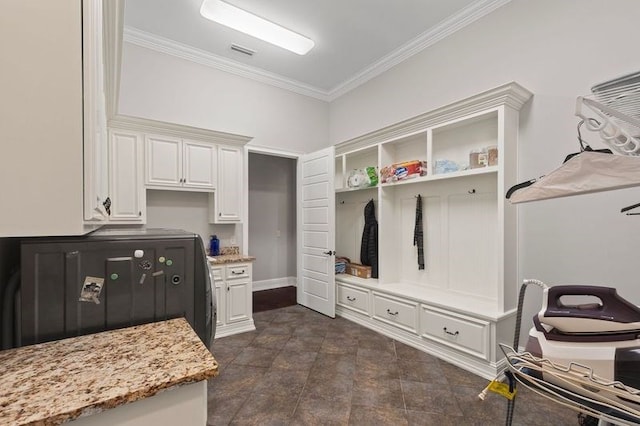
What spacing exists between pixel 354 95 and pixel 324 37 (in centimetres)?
122

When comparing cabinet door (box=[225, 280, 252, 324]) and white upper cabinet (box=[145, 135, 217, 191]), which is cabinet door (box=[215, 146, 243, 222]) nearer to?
white upper cabinet (box=[145, 135, 217, 191])

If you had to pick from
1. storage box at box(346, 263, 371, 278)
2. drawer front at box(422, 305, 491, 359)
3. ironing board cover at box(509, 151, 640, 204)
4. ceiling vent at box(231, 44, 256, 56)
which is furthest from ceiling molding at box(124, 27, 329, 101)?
ironing board cover at box(509, 151, 640, 204)

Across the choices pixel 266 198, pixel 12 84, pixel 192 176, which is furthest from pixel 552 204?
pixel 266 198

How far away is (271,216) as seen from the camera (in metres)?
5.73

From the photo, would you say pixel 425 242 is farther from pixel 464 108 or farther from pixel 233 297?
pixel 233 297

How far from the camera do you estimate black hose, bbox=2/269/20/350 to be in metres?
1.11

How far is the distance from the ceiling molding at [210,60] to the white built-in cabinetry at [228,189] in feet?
4.04

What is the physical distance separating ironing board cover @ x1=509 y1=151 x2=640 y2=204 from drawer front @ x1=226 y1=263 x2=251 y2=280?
305 centimetres

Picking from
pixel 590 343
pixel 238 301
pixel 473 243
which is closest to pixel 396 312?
pixel 473 243

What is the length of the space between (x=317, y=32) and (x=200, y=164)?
6.81ft

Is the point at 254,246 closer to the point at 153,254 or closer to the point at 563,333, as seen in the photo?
the point at 153,254

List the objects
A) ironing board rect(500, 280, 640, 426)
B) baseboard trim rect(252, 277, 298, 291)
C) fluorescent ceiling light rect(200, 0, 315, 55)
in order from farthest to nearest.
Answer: baseboard trim rect(252, 277, 298, 291) < fluorescent ceiling light rect(200, 0, 315, 55) < ironing board rect(500, 280, 640, 426)

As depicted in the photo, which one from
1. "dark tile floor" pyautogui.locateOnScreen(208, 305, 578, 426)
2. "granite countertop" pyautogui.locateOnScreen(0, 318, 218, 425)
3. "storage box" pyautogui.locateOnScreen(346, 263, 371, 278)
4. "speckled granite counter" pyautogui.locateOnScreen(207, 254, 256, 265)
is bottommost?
"dark tile floor" pyautogui.locateOnScreen(208, 305, 578, 426)

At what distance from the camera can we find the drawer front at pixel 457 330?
97.5 inches
